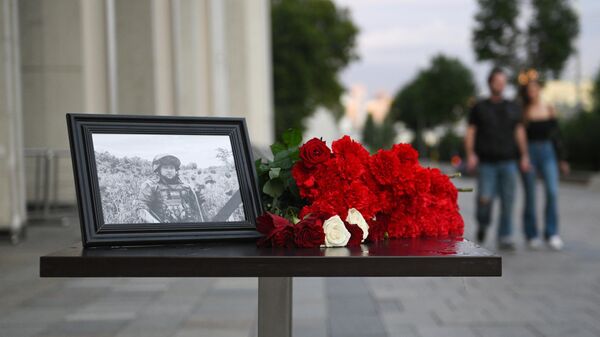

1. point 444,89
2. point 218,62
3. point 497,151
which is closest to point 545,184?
point 497,151

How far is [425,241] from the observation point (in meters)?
2.13

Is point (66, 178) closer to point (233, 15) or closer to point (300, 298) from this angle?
point (300, 298)

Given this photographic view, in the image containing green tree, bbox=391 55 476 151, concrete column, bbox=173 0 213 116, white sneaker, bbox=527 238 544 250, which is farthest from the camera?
green tree, bbox=391 55 476 151

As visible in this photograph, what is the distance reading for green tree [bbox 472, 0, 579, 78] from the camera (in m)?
47.9

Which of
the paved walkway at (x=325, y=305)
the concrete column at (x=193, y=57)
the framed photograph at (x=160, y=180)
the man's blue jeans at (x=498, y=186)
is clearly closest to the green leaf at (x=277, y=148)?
the framed photograph at (x=160, y=180)

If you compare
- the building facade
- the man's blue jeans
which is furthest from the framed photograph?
the building facade

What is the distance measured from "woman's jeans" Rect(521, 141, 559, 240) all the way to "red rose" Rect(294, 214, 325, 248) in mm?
6791

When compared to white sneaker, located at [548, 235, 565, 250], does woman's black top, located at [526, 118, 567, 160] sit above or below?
above

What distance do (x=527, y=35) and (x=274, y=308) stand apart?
5035 centimetres

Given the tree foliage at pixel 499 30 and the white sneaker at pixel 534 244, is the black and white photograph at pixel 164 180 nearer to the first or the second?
the white sneaker at pixel 534 244

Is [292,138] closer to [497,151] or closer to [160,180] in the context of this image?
[160,180]

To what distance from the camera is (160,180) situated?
2105 millimetres

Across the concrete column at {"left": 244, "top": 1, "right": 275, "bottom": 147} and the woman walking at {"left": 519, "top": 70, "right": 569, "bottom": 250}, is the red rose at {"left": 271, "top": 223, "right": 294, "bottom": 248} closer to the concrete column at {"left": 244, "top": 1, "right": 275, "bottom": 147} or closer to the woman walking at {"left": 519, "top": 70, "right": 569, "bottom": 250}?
the woman walking at {"left": 519, "top": 70, "right": 569, "bottom": 250}

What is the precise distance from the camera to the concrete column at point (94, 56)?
11782mm
